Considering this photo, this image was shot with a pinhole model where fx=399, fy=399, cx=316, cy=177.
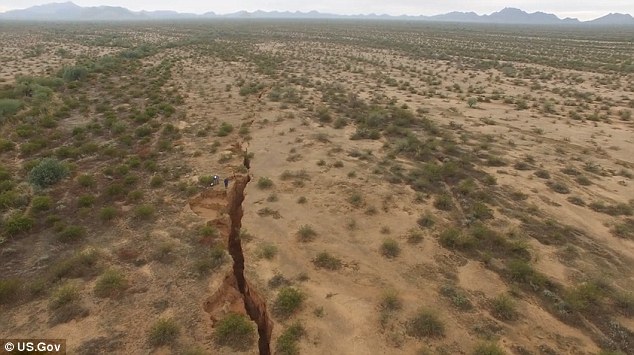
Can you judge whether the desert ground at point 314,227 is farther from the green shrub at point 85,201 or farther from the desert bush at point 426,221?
the green shrub at point 85,201

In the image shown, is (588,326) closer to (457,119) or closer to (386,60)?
(457,119)

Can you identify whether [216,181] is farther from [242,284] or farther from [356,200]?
[242,284]

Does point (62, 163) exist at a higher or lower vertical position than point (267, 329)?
higher

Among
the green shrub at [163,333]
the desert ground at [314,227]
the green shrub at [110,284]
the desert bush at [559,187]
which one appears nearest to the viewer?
the green shrub at [163,333]

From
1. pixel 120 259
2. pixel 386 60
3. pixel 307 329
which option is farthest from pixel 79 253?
pixel 386 60

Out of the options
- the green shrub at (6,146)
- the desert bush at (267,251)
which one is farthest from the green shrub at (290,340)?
the green shrub at (6,146)
